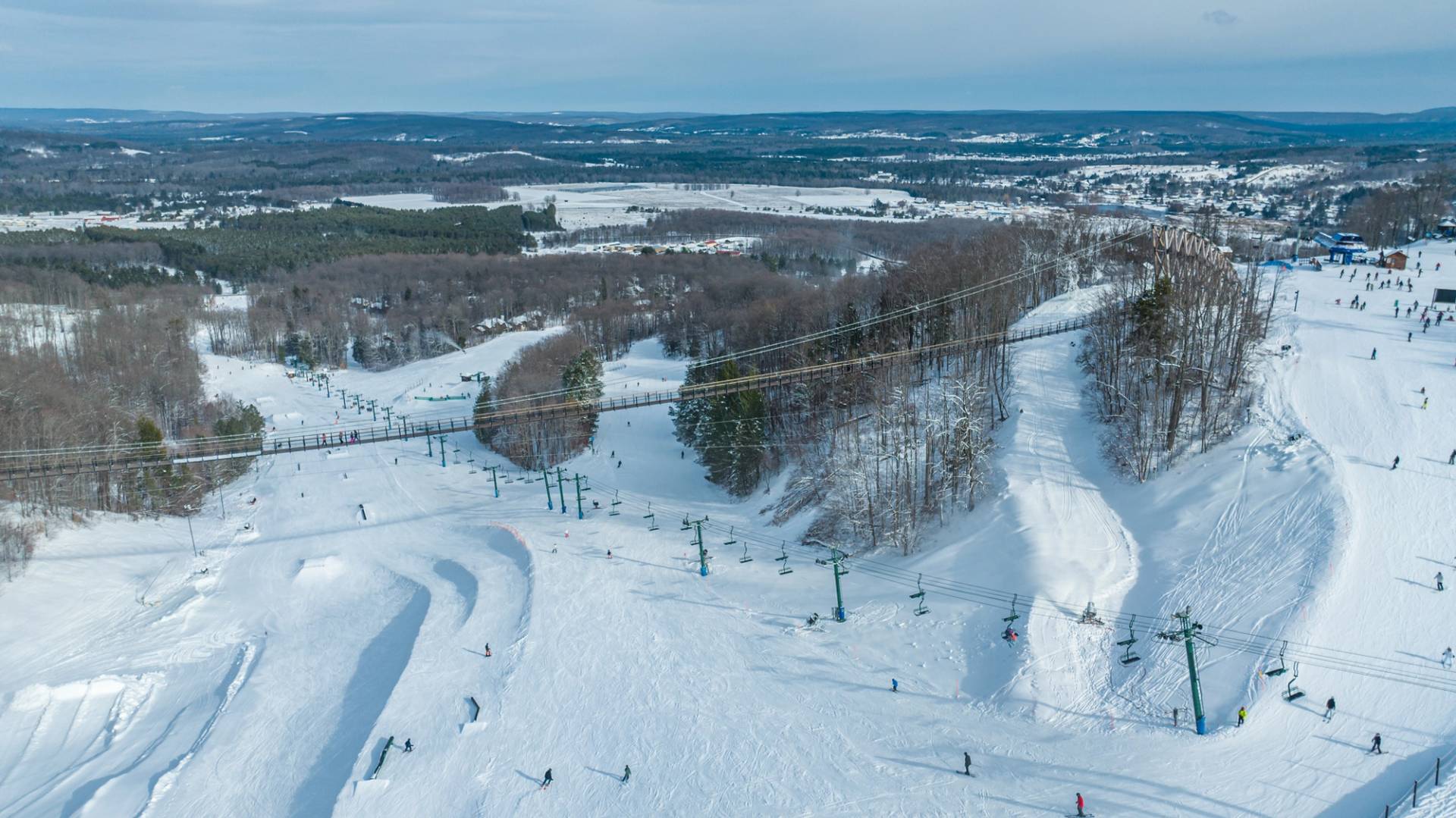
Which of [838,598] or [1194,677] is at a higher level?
[1194,677]

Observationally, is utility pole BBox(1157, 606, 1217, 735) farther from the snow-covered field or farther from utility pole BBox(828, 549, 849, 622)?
utility pole BBox(828, 549, 849, 622)

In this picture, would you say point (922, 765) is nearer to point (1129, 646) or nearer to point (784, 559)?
point (1129, 646)

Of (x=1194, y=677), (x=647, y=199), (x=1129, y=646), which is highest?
(x=647, y=199)

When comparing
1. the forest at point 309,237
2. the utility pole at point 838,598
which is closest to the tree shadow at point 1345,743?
the utility pole at point 838,598

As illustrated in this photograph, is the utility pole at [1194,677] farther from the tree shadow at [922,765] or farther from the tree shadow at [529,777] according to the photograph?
the tree shadow at [529,777]

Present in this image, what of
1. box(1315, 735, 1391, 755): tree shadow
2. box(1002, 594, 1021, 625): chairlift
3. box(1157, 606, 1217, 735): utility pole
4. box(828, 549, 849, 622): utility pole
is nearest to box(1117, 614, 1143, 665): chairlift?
box(1157, 606, 1217, 735): utility pole

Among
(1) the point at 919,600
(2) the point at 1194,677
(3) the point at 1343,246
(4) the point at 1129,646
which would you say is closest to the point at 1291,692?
(2) the point at 1194,677

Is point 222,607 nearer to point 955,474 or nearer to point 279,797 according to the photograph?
point 279,797
